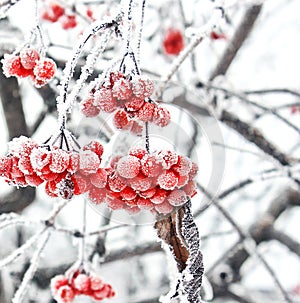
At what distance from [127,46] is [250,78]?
3781 mm

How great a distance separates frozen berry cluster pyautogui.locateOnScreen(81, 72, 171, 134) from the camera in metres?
0.70

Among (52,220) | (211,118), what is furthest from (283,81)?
(52,220)

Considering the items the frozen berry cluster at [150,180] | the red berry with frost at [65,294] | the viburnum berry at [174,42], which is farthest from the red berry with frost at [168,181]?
the viburnum berry at [174,42]

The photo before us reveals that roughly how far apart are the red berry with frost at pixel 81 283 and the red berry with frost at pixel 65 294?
0.02m

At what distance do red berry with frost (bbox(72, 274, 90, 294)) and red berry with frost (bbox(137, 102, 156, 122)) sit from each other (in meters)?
0.65

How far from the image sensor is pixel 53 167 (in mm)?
697

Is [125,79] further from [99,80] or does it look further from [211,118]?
[211,118]

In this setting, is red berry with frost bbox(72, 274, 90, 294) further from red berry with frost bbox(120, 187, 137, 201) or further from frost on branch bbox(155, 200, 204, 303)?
red berry with frost bbox(120, 187, 137, 201)

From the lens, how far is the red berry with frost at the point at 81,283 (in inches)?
49.8

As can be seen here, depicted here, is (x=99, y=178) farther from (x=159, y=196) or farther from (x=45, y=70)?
(x=45, y=70)

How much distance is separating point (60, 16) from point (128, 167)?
1.38 meters

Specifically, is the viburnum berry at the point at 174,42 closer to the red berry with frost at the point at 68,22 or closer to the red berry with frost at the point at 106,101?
the red berry with frost at the point at 68,22

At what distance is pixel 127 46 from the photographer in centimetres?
72

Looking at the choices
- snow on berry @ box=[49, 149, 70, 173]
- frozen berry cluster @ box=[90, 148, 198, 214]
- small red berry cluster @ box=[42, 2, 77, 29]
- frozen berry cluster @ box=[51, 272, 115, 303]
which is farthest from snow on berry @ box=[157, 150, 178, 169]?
small red berry cluster @ box=[42, 2, 77, 29]
